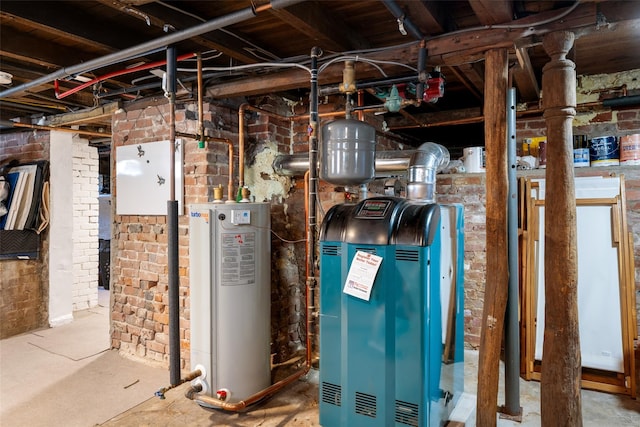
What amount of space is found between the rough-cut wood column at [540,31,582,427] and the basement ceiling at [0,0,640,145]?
0.22m

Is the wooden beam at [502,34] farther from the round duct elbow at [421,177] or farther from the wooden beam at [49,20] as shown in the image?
the wooden beam at [49,20]

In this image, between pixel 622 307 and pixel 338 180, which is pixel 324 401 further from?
pixel 622 307

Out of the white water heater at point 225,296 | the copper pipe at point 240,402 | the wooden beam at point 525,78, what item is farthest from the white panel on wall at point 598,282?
the white water heater at point 225,296

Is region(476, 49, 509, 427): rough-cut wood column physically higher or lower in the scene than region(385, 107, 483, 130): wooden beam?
lower

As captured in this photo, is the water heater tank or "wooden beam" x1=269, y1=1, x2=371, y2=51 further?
the water heater tank

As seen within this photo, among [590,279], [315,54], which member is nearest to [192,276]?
[315,54]

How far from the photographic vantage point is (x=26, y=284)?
435cm

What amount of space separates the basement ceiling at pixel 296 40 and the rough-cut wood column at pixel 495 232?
0.19 m

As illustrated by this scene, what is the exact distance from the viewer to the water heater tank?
246 cm

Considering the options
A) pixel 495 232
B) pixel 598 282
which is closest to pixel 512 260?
pixel 495 232

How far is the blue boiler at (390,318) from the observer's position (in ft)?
6.86

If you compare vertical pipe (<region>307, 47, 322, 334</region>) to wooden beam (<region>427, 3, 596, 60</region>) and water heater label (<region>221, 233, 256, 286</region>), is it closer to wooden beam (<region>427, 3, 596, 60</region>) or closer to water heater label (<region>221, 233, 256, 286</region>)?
water heater label (<region>221, 233, 256, 286</region>)

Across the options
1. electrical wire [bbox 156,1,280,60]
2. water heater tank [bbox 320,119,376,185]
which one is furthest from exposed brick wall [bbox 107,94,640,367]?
electrical wire [bbox 156,1,280,60]

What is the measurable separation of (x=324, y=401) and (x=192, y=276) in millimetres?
1136
